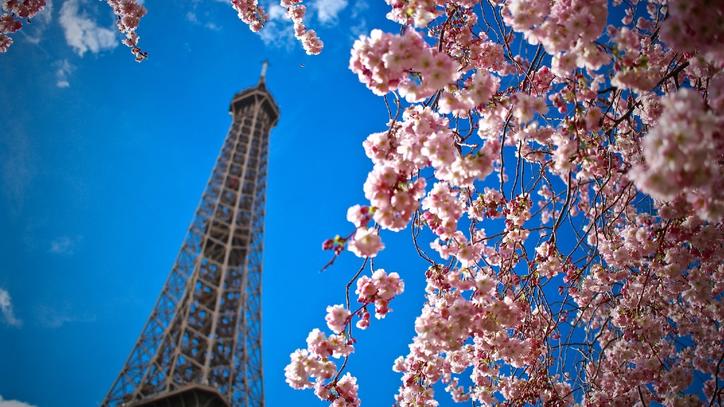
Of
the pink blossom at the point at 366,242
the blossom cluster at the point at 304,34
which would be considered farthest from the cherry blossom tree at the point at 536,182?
the blossom cluster at the point at 304,34

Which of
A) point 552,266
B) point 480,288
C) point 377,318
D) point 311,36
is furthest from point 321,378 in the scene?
point 311,36

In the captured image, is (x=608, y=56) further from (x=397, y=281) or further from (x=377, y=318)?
(x=377, y=318)

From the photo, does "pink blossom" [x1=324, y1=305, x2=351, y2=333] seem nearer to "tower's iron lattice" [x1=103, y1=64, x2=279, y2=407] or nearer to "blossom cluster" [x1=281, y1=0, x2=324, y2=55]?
"blossom cluster" [x1=281, y1=0, x2=324, y2=55]

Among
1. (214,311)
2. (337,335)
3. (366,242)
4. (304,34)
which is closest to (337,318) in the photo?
(337,335)

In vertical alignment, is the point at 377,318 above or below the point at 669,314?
below

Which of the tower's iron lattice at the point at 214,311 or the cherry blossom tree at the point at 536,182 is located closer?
the cherry blossom tree at the point at 536,182

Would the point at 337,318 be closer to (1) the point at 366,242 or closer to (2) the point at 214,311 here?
(1) the point at 366,242

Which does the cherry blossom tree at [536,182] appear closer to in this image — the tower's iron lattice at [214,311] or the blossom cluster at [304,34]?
the blossom cluster at [304,34]

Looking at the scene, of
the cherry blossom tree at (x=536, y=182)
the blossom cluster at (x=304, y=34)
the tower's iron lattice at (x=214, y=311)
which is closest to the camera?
the cherry blossom tree at (x=536, y=182)
